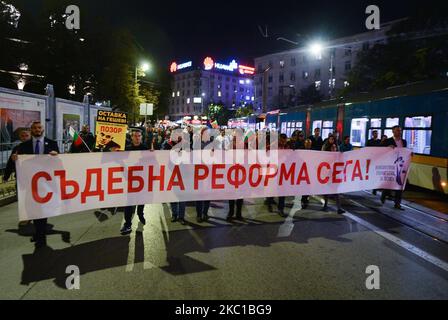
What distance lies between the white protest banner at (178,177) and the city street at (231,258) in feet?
2.07

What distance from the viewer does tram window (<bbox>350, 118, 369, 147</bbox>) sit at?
1557cm

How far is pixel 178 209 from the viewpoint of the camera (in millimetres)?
7930

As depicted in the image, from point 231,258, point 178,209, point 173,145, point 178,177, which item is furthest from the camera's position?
point 173,145

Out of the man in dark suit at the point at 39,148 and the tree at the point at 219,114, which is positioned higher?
the tree at the point at 219,114

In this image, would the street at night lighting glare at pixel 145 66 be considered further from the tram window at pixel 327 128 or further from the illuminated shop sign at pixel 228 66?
the illuminated shop sign at pixel 228 66

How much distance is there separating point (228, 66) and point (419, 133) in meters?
129

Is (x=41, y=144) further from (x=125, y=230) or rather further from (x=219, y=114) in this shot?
(x=219, y=114)

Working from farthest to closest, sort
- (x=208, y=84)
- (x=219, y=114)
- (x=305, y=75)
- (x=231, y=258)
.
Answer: (x=208, y=84), (x=305, y=75), (x=219, y=114), (x=231, y=258)

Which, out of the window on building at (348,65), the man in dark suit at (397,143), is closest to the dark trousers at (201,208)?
the man in dark suit at (397,143)

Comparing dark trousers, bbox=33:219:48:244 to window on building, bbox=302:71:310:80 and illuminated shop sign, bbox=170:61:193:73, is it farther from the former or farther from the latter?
illuminated shop sign, bbox=170:61:193:73

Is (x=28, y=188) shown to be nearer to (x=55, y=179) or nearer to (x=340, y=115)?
(x=55, y=179)

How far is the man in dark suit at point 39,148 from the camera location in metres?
6.29

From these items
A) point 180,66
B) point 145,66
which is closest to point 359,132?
point 145,66

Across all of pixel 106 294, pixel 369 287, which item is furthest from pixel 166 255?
Answer: pixel 369 287
